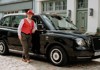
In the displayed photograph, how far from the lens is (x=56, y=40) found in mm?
8781

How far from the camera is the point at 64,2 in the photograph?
24328 mm

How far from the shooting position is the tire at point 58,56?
28.1ft

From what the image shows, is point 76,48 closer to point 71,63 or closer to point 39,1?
point 71,63

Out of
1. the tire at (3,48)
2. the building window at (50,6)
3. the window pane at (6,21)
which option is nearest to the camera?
the tire at (3,48)

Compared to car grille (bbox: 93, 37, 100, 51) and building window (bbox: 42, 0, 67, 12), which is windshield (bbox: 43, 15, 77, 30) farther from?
building window (bbox: 42, 0, 67, 12)

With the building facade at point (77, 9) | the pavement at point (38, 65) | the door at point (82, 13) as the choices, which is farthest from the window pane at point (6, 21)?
the door at point (82, 13)

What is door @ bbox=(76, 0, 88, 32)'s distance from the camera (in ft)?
72.8

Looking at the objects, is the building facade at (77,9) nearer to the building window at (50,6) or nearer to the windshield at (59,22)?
the building window at (50,6)

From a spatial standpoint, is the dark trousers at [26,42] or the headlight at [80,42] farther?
the dark trousers at [26,42]

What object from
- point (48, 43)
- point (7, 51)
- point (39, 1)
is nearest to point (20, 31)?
point (48, 43)

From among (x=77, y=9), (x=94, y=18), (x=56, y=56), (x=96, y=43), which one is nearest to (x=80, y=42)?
(x=96, y=43)

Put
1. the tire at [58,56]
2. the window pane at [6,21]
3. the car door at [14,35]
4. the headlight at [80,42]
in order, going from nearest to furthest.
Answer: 1. the headlight at [80,42]
2. the tire at [58,56]
3. the car door at [14,35]
4. the window pane at [6,21]

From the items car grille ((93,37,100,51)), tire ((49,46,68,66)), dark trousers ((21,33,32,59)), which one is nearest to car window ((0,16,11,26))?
dark trousers ((21,33,32,59))

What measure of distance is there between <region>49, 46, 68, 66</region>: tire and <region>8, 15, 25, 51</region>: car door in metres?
1.66
